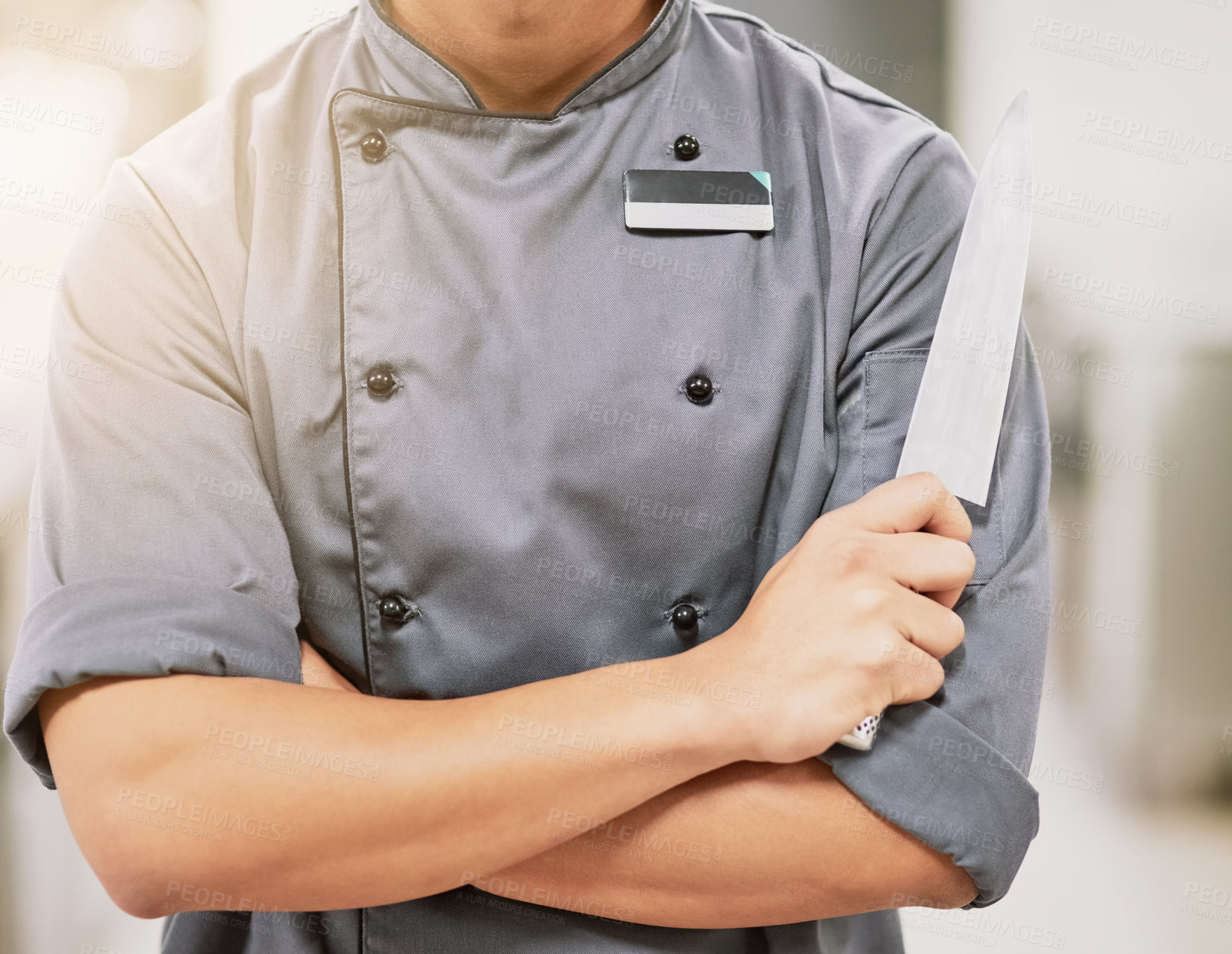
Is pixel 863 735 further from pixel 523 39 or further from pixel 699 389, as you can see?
pixel 523 39

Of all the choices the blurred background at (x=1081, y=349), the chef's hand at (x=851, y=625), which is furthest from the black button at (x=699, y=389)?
the blurred background at (x=1081, y=349)

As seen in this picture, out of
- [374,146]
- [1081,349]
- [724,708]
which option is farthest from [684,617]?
[1081,349]

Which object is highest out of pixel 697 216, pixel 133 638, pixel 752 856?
pixel 697 216

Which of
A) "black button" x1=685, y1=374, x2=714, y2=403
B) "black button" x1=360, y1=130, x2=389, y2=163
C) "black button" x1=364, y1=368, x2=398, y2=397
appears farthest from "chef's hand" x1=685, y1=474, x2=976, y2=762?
"black button" x1=360, y1=130, x2=389, y2=163

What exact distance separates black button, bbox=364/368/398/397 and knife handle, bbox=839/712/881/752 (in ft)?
1.09

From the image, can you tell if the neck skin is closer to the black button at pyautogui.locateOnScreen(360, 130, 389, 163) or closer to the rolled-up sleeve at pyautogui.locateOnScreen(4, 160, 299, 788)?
the black button at pyautogui.locateOnScreen(360, 130, 389, 163)

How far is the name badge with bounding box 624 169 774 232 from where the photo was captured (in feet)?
1.85

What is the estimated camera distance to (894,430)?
54 centimetres

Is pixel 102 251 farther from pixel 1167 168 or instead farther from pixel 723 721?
pixel 1167 168

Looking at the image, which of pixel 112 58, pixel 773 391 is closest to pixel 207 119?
pixel 773 391

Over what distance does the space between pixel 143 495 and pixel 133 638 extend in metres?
0.08

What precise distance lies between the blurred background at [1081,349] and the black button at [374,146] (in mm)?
697

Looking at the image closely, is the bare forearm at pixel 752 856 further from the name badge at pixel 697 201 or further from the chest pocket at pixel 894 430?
the name badge at pixel 697 201

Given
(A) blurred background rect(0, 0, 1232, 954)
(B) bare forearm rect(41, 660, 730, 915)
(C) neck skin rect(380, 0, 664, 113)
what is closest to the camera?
(B) bare forearm rect(41, 660, 730, 915)
